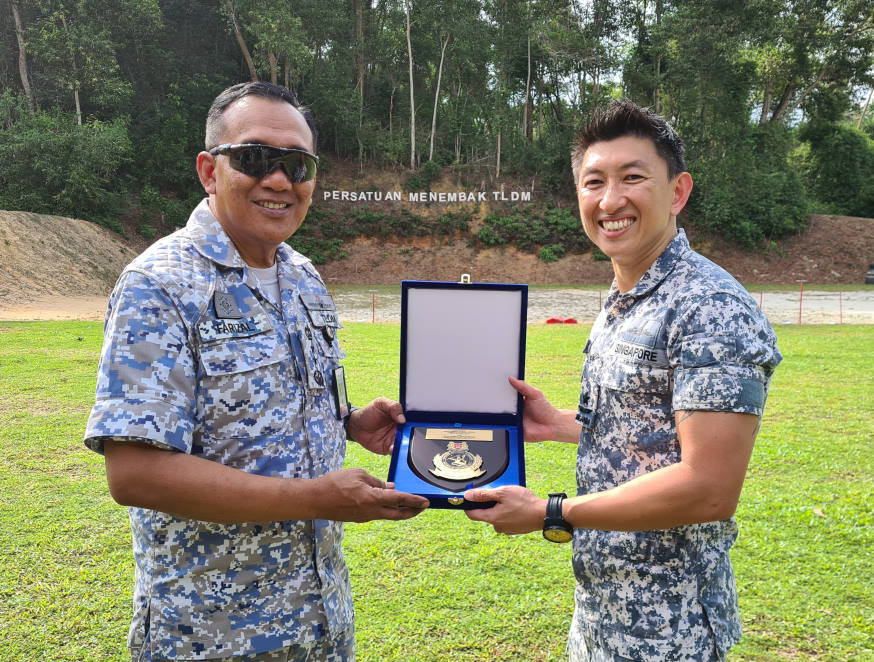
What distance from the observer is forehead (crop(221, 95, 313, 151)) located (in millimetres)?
1890

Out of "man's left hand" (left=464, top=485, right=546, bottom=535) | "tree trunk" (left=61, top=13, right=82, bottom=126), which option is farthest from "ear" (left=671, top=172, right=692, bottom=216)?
"tree trunk" (left=61, top=13, right=82, bottom=126)

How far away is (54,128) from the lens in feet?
93.4

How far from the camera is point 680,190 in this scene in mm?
1890

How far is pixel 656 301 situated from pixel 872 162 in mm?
44965

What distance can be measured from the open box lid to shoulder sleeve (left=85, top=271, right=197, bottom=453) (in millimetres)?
917

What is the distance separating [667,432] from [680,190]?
0.75 meters

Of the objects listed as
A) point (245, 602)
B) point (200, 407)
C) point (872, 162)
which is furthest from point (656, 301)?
point (872, 162)

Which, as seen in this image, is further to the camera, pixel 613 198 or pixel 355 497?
pixel 613 198

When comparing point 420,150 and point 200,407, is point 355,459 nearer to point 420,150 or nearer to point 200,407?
point 200,407

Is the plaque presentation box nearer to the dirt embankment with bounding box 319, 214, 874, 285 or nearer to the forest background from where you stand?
the dirt embankment with bounding box 319, 214, 874, 285

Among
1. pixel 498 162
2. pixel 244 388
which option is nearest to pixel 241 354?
pixel 244 388

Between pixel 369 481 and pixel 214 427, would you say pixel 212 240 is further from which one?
pixel 369 481

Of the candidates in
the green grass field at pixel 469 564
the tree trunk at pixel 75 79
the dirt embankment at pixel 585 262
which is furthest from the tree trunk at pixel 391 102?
the green grass field at pixel 469 564

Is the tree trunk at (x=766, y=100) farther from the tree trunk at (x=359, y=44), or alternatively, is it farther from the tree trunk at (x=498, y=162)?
the tree trunk at (x=359, y=44)
